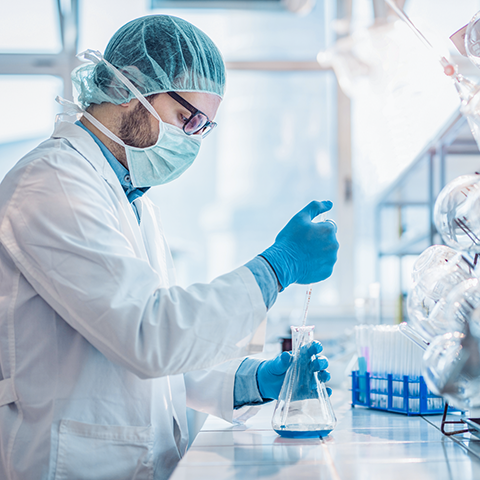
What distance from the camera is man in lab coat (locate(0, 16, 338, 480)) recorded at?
32.9 inches

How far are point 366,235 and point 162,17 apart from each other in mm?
2588

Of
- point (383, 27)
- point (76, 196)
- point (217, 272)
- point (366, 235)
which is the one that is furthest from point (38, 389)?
point (366, 235)

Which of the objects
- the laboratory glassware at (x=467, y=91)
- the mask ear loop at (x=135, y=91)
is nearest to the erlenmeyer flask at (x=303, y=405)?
the laboratory glassware at (x=467, y=91)

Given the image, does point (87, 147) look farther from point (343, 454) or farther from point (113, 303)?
point (343, 454)

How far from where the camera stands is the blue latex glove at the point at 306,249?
0.94 meters

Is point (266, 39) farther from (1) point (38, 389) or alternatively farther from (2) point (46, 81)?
(1) point (38, 389)

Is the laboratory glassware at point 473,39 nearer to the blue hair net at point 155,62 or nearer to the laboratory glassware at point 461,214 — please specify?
the laboratory glassware at point 461,214

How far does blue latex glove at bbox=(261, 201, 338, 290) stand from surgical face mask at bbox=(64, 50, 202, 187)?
36 centimetres

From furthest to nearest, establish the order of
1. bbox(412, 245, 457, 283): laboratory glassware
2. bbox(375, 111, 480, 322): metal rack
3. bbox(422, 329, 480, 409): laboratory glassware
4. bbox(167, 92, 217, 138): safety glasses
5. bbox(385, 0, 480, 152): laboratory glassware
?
bbox(375, 111, 480, 322): metal rack < bbox(167, 92, 217, 138): safety glasses < bbox(412, 245, 457, 283): laboratory glassware < bbox(385, 0, 480, 152): laboratory glassware < bbox(422, 329, 480, 409): laboratory glassware

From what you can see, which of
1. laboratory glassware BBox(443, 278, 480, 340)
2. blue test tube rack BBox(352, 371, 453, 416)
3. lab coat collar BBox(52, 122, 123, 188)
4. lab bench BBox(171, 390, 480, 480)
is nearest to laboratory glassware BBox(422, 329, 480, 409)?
laboratory glassware BBox(443, 278, 480, 340)

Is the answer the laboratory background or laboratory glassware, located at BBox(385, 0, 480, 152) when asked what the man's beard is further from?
the laboratory background

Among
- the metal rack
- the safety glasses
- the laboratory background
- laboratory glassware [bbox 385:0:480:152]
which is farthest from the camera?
the laboratory background

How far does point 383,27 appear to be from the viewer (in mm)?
2430

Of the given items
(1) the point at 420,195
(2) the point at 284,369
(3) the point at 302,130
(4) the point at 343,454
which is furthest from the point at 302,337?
(3) the point at 302,130
